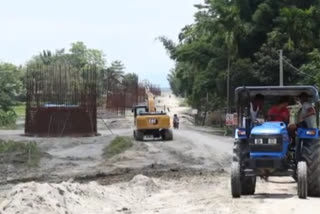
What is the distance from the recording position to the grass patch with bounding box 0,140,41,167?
2622 centimetres

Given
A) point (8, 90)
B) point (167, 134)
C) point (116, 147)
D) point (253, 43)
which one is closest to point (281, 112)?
point (116, 147)

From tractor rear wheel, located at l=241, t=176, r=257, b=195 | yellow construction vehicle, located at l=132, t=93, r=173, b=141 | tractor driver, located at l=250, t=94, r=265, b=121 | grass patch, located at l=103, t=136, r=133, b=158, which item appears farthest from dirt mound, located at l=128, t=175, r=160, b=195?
yellow construction vehicle, located at l=132, t=93, r=173, b=141

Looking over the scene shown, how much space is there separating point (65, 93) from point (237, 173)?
30618 millimetres

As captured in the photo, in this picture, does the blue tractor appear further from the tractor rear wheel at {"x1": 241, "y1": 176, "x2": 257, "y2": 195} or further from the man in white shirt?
the man in white shirt

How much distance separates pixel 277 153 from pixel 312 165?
82 cm

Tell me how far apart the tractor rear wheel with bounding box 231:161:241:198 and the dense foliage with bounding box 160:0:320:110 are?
37103 millimetres

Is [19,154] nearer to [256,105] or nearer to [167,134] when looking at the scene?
[167,134]

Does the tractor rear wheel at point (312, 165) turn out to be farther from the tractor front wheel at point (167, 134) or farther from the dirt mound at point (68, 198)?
the tractor front wheel at point (167, 134)

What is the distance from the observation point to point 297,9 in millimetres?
54438

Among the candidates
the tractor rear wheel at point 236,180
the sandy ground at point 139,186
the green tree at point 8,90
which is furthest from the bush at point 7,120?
the tractor rear wheel at point 236,180

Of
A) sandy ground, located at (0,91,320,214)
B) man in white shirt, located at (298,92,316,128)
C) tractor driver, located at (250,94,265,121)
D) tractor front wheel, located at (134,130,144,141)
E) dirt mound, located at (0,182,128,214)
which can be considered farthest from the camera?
tractor front wheel, located at (134,130,144,141)

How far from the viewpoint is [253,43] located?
2393 inches

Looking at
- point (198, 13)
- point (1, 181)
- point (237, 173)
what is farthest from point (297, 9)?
Result: point (237, 173)

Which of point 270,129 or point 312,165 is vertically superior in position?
point 270,129
